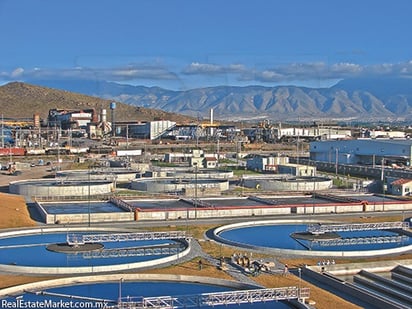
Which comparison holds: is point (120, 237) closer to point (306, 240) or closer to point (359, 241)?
point (306, 240)

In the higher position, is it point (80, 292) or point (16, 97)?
point (16, 97)

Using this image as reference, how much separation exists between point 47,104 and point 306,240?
9463 cm

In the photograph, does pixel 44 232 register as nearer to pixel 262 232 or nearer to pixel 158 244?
pixel 158 244

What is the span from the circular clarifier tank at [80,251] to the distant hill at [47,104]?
272 ft

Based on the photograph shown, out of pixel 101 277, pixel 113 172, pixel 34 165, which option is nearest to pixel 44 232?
pixel 101 277

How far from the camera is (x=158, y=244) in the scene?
17.2m

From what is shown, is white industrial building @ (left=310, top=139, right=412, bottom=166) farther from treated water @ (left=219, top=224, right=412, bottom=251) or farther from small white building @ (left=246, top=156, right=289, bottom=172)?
treated water @ (left=219, top=224, right=412, bottom=251)

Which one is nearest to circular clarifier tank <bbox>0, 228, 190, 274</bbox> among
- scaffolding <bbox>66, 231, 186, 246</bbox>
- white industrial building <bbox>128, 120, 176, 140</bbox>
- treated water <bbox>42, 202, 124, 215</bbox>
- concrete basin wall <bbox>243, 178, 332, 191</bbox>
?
scaffolding <bbox>66, 231, 186, 246</bbox>

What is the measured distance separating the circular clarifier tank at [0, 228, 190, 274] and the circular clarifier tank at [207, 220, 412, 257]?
6.65 ft

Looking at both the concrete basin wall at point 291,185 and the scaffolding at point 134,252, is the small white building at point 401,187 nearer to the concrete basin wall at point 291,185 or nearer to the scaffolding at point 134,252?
the concrete basin wall at point 291,185

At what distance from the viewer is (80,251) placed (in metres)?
16.1

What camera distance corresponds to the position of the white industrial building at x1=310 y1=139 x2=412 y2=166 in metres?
40.5

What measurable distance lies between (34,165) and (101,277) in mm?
30897

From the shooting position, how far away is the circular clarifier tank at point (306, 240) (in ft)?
53.7
